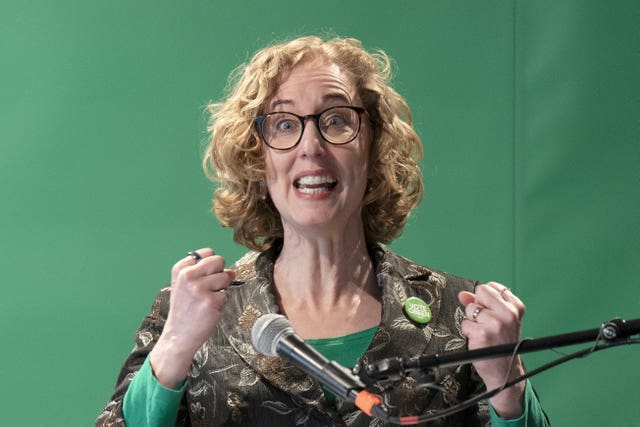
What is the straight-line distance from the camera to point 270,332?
1387 millimetres

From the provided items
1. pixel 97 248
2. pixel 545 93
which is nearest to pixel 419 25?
pixel 545 93

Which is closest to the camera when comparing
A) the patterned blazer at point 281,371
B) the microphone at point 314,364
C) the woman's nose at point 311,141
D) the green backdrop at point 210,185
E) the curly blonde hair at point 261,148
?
the microphone at point 314,364

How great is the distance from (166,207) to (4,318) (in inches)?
20.3

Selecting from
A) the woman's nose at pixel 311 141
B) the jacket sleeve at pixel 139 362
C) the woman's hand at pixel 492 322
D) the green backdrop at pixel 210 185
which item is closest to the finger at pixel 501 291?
the woman's hand at pixel 492 322

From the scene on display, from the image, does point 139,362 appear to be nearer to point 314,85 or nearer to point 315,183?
point 315,183

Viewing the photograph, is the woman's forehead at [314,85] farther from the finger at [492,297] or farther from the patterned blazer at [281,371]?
the finger at [492,297]

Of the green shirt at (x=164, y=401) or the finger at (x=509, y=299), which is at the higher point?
the finger at (x=509, y=299)

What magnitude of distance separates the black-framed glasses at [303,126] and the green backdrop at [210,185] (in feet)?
2.47

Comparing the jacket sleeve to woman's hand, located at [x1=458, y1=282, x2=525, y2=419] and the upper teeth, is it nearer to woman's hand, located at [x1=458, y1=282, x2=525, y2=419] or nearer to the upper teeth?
the upper teeth

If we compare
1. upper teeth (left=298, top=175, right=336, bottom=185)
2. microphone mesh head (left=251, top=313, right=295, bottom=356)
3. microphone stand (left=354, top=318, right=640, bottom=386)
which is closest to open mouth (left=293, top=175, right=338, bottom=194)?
upper teeth (left=298, top=175, right=336, bottom=185)

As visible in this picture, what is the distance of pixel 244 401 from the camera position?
182cm

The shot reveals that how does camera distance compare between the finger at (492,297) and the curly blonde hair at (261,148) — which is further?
the curly blonde hair at (261,148)

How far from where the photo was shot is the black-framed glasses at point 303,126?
1.96 metres

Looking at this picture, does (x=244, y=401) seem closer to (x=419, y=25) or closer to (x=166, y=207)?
(x=166, y=207)
